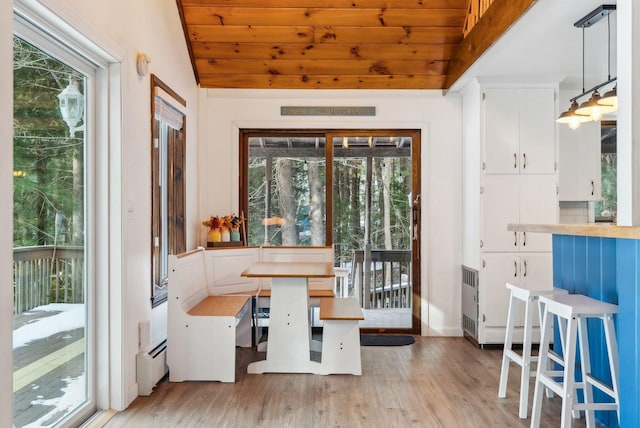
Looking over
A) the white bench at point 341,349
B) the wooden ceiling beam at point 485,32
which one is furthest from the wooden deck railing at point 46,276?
the wooden ceiling beam at point 485,32

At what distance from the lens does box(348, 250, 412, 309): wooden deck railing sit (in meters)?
4.99

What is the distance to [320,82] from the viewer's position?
484 centimetres

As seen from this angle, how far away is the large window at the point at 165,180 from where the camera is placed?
3.63 metres

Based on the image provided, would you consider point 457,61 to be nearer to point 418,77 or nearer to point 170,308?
point 418,77

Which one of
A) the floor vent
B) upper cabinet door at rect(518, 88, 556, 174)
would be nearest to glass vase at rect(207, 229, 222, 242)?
the floor vent

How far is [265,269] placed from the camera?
148 inches

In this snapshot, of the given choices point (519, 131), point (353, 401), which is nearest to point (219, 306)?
point (353, 401)

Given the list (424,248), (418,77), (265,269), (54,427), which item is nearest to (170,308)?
(265,269)

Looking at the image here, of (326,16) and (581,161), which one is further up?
(326,16)

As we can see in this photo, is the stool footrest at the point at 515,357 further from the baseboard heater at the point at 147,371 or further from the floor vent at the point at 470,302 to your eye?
the baseboard heater at the point at 147,371

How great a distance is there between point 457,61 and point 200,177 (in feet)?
8.79

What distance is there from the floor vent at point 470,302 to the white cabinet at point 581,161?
50.5 inches

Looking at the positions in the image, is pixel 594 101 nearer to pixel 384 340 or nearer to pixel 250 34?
pixel 384 340

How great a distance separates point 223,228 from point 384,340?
6.17ft
